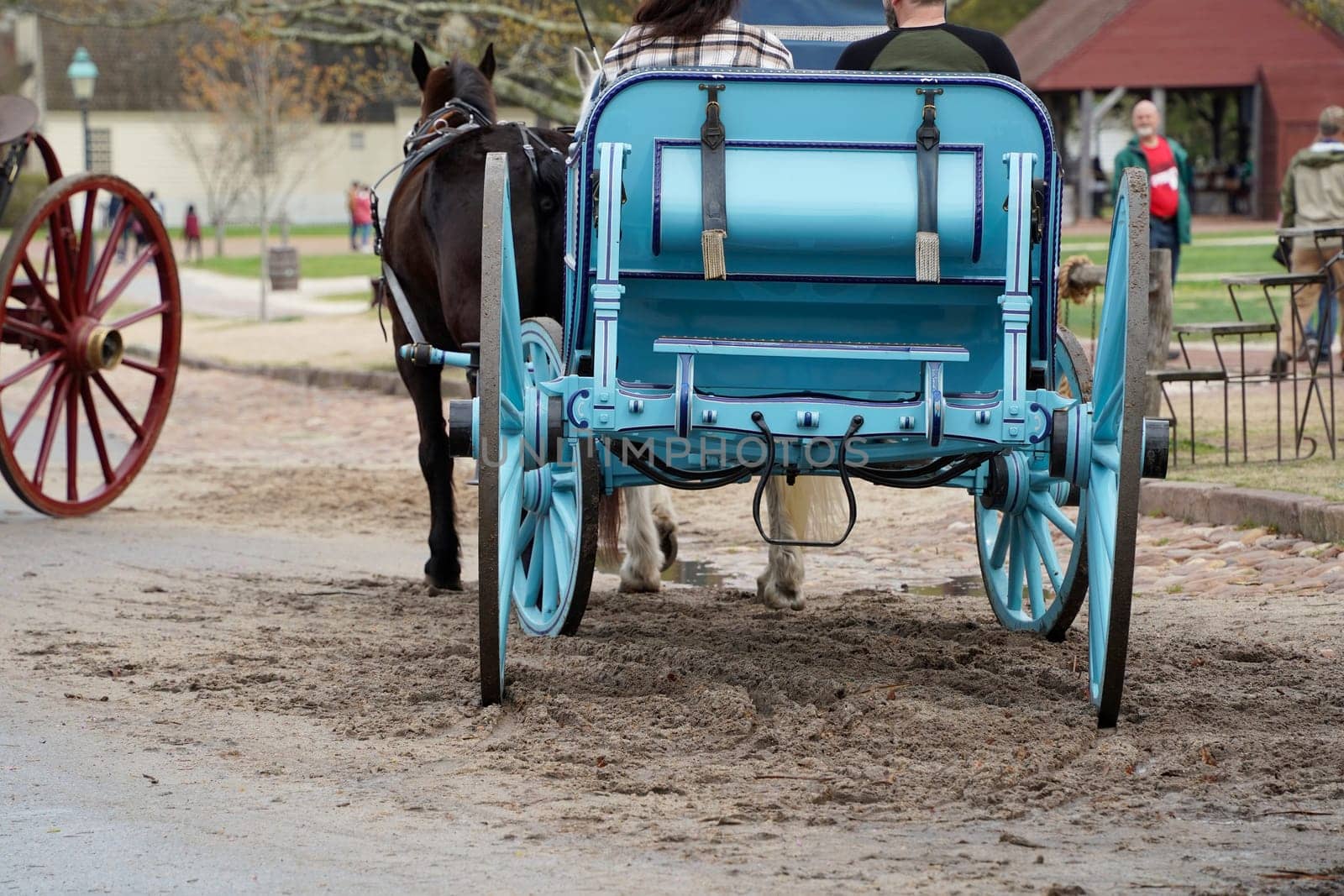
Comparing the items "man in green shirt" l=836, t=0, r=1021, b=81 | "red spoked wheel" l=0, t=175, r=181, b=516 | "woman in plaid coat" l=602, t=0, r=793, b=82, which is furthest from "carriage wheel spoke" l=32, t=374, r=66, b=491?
"man in green shirt" l=836, t=0, r=1021, b=81

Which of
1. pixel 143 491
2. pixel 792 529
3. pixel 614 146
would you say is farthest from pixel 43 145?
pixel 614 146

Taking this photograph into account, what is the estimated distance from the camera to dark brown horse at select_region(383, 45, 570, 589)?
6516 millimetres

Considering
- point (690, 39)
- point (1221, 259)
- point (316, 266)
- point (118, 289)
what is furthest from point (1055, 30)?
point (690, 39)

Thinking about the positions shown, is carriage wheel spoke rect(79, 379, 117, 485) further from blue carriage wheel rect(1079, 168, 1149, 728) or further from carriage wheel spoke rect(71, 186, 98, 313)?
blue carriage wheel rect(1079, 168, 1149, 728)

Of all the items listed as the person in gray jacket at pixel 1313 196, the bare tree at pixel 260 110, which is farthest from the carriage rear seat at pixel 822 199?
the bare tree at pixel 260 110

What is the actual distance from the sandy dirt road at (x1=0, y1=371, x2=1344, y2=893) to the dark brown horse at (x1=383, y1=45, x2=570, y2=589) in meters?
0.53

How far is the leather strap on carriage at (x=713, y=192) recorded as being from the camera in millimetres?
4484

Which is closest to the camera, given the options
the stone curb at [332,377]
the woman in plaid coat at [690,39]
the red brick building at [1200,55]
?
the woman in plaid coat at [690,39]

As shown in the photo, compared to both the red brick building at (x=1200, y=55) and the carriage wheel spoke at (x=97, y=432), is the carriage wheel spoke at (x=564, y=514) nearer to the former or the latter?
the carriage wheel spoke at (x=97, y=432)

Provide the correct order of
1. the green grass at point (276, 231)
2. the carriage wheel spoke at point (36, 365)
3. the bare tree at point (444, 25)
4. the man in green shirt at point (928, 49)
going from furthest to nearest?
the green grass at point (276, 231), the bare tree at point (444, 25), the carriage wheel spoke at point (36, 365), the man in green shirt at point (928, 49)

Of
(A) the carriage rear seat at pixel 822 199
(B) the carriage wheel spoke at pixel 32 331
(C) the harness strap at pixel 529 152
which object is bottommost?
(B) the carriage wheel spoke at pixel 32 331

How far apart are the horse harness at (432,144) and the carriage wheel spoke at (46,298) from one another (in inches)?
85.9

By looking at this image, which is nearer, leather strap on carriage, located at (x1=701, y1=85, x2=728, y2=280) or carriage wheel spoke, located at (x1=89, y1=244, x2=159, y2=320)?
leather strap on carriage, located at (x1=701, y1=85, x2=728, y2=280)

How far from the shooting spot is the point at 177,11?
18156mm
